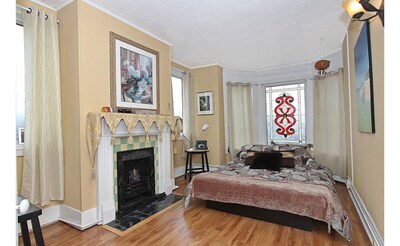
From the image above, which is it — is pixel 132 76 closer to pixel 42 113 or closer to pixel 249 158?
pixel 42 113

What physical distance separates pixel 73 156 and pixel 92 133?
0.39 meters

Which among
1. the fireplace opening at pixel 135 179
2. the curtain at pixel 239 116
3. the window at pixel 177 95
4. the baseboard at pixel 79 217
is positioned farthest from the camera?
the curtain at pixel 239 116

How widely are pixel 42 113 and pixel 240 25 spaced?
2895mm

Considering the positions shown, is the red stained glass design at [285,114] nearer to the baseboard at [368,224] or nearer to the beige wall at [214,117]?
the beige wall at [214,117]

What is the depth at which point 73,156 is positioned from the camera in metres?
2.47

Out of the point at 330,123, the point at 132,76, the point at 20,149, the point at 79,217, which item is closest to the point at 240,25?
Answer: the point at 132,76

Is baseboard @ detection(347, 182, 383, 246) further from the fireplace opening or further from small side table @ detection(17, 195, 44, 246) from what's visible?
small side table @ detection(17, 195, 44, 246)

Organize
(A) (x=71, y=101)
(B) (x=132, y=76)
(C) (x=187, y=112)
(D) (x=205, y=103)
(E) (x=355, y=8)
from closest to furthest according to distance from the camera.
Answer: (E) (x=355, y=8), (A) (x=71, y=101), (B) (x=132, y=76), (C) (x=187, y=112), (D) (x=205, y=103)

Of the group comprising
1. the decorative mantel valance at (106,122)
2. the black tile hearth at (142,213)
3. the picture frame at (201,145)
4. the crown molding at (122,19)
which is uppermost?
the crown molding at (122,19)

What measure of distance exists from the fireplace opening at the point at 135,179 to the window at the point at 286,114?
10.6ft

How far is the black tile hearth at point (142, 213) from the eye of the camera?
247 cm

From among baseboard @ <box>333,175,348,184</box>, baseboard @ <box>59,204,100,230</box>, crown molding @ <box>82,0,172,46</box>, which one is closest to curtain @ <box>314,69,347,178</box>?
baseboard @ <box>333,175,348,184</box>

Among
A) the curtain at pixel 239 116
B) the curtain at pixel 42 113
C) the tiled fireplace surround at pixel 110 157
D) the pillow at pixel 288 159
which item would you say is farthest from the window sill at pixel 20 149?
the curtain at pixel 239 116

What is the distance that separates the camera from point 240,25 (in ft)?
9.93
